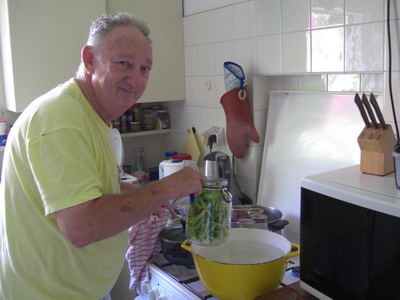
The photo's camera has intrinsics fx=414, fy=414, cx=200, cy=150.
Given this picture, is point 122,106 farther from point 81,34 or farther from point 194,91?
point 194,91

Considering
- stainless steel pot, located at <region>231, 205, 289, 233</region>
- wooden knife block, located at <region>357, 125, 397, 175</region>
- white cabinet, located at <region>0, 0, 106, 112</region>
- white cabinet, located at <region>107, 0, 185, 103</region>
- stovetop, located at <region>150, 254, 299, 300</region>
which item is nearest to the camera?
wooden knife block, located at <region>357, 125, 397, 175</region>

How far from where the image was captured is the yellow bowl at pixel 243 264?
1140mm

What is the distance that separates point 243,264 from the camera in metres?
1.15

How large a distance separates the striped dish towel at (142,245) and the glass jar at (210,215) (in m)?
0.37

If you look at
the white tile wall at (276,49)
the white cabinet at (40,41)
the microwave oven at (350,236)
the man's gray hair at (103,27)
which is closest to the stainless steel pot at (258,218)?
the white tile wall at (276,49)

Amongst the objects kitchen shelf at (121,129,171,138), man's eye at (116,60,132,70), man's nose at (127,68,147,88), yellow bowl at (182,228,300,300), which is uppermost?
man's eye at (116,60,132,70)

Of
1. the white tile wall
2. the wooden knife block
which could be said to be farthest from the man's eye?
the white tile wall

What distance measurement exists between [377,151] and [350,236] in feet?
0.81

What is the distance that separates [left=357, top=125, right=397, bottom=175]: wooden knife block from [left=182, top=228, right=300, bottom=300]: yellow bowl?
32 centimetres

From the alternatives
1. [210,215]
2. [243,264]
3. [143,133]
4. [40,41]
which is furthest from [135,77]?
[143,133]

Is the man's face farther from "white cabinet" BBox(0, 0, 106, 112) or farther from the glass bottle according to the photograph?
the glass bottle

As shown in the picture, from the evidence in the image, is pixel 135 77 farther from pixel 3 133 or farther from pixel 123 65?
pixel 3 133

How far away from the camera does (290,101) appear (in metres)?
1.71

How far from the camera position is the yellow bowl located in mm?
1140
